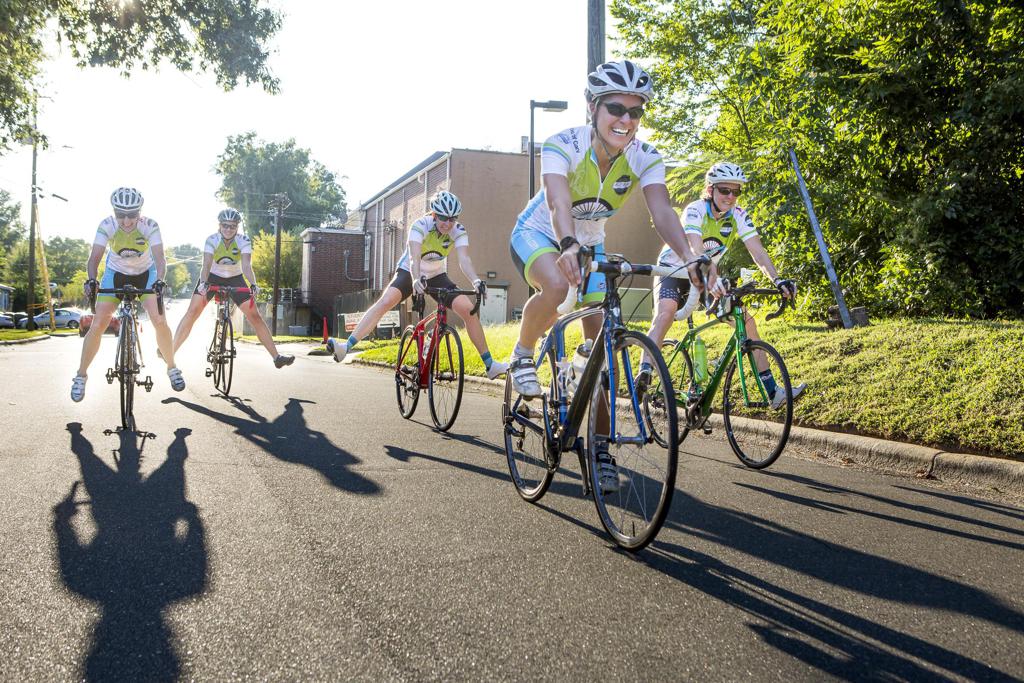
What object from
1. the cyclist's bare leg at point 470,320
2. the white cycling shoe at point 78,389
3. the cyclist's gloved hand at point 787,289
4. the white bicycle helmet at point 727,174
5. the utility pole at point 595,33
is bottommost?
the white cycling shoe at point 78,389

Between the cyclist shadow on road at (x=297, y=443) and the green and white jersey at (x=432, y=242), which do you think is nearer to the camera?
the cyclist shadow on road at (x=297, y=443)

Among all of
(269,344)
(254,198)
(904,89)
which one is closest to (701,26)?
(904,89)

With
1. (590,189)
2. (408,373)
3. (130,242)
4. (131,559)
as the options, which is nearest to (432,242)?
(408,373)

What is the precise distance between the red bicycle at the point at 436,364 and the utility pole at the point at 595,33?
6.79m

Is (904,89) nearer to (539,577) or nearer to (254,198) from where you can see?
(539,577)

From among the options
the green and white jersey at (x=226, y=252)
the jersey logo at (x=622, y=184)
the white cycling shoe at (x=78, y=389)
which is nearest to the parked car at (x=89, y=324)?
the white cycling shoe at (x=78, y=389)

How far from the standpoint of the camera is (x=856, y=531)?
3.97 m

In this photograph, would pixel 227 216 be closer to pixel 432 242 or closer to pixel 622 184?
pixel 432 242

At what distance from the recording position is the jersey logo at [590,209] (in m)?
4.58

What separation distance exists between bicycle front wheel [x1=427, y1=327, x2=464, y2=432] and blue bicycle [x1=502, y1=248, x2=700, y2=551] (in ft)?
8.99

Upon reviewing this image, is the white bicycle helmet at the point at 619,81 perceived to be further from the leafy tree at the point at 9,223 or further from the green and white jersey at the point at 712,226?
the leafy tree at the point at 9,223

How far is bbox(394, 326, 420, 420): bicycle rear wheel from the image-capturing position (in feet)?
24.9

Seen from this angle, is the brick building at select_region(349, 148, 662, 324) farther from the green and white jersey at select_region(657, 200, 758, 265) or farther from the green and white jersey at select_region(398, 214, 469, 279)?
the green and white jersey at select_region(657, 200, 758, 265)

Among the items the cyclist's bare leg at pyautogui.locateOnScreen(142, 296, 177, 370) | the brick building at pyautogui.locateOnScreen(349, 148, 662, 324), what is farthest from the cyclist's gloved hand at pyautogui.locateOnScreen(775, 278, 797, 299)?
the brick building at pyautogui.locateOnScreen(349, 148, 662, 324)
